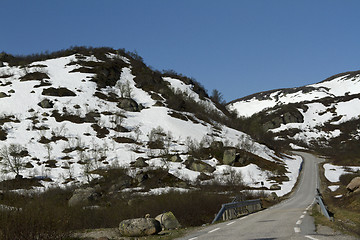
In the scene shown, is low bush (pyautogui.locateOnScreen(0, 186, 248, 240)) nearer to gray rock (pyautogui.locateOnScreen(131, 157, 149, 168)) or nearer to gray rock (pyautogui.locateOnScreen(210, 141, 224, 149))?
gray rock (pyautogui.locateOnScreen(131, 157, 149, 168))

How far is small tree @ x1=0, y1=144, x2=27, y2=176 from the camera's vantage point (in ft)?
183

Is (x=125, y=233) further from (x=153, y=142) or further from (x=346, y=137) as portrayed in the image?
(x=346, y=137)

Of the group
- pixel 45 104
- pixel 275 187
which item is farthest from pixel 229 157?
pixel 45 104

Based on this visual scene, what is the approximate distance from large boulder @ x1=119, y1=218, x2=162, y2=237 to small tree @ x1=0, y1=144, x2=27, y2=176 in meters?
49.1

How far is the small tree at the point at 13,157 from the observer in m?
55.7

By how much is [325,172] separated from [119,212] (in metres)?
68.7

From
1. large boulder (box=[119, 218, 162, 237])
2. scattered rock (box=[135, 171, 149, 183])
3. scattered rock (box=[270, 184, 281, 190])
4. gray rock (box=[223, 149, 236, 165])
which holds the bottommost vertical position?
scattered rock (box=[270, 184, 281, 190])

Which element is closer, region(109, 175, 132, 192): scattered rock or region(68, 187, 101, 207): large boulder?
region(68, 187, 101, 207): large boulder

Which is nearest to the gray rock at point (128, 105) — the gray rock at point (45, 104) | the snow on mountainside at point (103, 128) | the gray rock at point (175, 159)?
the snow on mountainside at point (103, 128)

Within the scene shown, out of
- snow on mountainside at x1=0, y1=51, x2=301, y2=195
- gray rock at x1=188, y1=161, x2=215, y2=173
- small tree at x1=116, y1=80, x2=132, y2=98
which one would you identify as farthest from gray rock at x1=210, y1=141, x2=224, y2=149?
small tree at x1=116, y1=80, x2=132, y2=98

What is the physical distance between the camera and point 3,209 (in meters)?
9.52

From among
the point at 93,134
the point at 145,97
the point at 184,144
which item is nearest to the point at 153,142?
the point at 184,144

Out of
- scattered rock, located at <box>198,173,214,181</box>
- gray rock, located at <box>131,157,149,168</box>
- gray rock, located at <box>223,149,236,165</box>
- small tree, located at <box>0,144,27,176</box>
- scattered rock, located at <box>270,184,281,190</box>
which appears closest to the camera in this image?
small tree, located at <box>0,144,27,176</box>

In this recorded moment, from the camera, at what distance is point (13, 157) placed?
2367 inches
